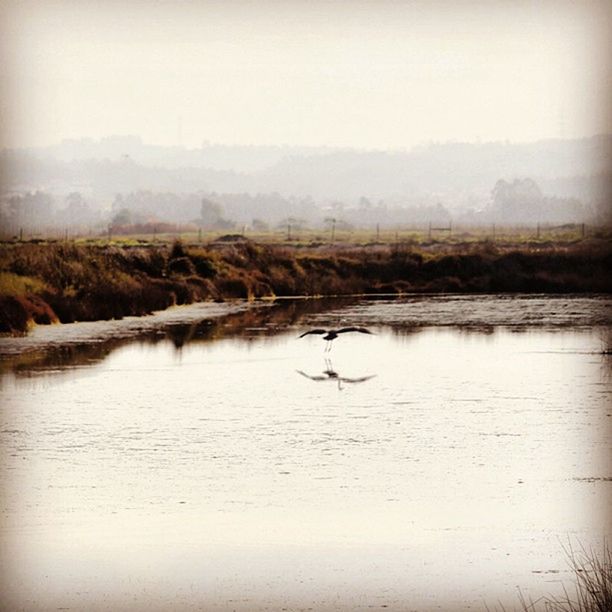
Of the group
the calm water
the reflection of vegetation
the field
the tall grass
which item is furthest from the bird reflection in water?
the tall grass

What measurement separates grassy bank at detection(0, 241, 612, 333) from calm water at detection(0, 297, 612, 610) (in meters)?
2.59

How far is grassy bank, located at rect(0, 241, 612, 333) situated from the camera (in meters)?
20.0

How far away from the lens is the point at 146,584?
6.24 metres

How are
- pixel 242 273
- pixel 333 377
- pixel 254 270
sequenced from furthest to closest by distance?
pixel 254 270, pixel 242 273, pixel 333 377

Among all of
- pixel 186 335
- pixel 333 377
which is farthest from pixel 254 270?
pixel 333 377

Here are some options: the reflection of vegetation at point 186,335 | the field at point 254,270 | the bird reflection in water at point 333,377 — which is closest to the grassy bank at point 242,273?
the field at point 254,270

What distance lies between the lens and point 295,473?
879 centimetres

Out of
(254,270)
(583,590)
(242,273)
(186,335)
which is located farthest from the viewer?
(254,270)

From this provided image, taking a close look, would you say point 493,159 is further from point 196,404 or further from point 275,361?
point 196,404

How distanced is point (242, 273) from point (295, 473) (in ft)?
63.7

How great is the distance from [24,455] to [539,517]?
3.63 meters

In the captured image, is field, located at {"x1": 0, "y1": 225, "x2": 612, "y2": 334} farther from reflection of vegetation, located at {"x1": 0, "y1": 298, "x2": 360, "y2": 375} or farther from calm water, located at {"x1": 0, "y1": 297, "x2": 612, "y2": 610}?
calm water, located at {"x1": 0, "y1": 297, "x2": 612, "y2": 610}

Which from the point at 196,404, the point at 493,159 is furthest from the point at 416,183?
the point at 196,404

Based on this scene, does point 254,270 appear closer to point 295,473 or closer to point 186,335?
point 186,335
